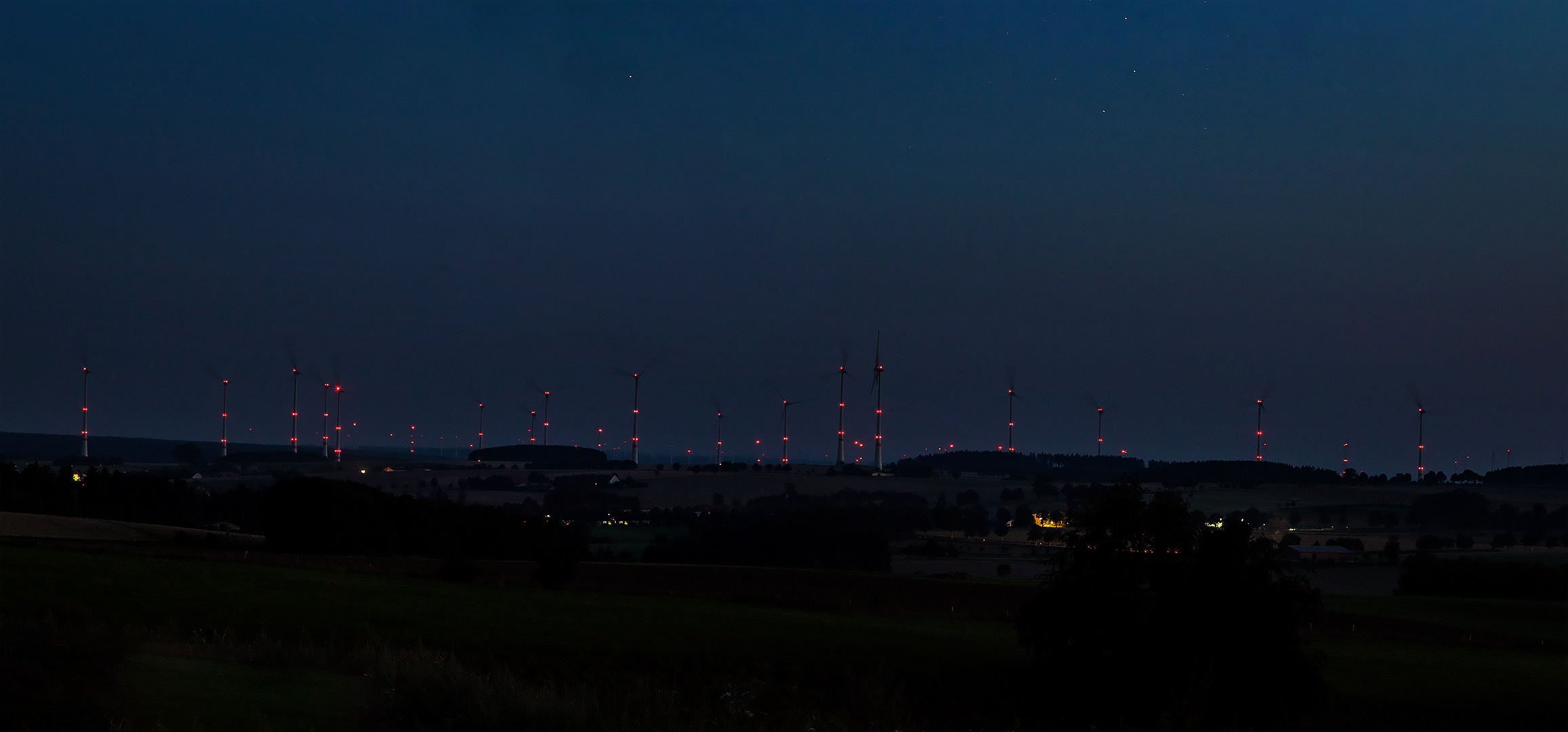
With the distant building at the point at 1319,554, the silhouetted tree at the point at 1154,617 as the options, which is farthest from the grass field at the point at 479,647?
the distant building at the point at 1319,554

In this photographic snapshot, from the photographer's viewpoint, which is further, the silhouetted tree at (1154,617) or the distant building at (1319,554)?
the distant building at (1319,554)

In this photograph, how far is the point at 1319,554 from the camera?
120 metres

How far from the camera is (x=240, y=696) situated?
622 inches

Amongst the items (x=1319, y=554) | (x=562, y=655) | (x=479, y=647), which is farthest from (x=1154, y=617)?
(x=1319, y=554)

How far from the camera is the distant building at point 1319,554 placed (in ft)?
369

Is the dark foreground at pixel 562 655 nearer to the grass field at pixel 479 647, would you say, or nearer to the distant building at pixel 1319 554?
the grass field at pixel 479 647

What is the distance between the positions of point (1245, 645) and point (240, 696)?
25073mm

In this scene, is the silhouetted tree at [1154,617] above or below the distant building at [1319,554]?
above

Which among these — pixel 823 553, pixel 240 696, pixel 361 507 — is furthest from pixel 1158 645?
pixel 823 553

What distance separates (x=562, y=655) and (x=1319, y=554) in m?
108

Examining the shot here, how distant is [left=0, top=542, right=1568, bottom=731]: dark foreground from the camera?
15.2m

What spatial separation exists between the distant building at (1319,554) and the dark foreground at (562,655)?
168ft

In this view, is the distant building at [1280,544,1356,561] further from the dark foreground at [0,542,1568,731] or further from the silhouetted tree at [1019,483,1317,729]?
the silhouetted tree at [1019,483,1317,729]

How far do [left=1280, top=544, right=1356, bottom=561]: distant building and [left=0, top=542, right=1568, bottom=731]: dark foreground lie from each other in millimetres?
51101
